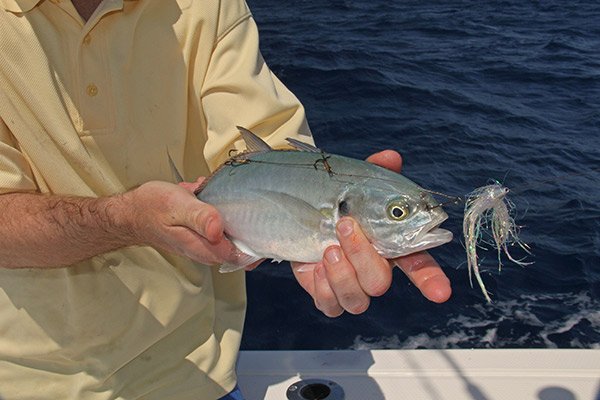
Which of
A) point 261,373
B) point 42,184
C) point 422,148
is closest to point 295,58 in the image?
point 422,148

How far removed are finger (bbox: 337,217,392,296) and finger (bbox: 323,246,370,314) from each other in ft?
0.05

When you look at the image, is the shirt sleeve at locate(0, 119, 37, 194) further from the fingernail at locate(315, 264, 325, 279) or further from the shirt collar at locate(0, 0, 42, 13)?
the fingernail at locate(315, 264, 325, 279)

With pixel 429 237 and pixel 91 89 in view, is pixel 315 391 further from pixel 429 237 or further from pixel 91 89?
pixel 91 89

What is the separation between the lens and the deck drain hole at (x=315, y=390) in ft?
11.1

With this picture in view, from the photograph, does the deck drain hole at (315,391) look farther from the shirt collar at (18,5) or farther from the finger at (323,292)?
the shirt collar at (18,5)

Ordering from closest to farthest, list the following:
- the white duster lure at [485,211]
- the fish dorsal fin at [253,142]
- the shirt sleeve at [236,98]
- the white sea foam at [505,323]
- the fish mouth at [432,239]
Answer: the fish mouth at [432,239], the white duster lure at [485,211], the fish dorsal fin at [253,142], the shirt sleeve at [236,98], the white sea foam at [505,323]

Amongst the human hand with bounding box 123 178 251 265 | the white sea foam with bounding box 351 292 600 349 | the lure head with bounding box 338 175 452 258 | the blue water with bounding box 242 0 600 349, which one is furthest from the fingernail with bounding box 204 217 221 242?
the white sea foam with bounding box 351 292 600 349

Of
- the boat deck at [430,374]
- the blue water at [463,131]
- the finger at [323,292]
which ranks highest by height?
the finger at [323,292]

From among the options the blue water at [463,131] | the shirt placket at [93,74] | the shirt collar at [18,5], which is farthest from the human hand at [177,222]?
the blue water at [463,131]

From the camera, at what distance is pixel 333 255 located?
215cm

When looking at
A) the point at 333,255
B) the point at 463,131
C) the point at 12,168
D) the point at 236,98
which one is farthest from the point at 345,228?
the point at 463,131

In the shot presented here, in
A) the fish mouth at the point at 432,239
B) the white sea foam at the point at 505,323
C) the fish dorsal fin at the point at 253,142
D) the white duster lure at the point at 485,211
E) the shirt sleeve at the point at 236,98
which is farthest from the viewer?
the white sea foam at the point at 505,323

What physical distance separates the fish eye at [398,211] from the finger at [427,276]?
129 millimetres

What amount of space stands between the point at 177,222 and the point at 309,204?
431mm
